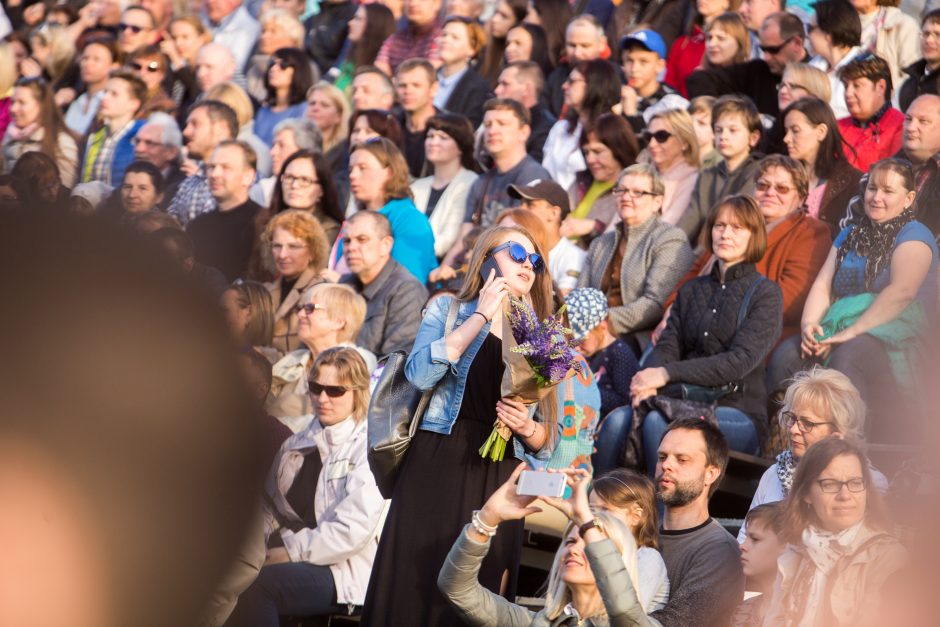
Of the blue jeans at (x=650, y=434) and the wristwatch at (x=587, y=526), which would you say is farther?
the blue jeans at (x=650, y=434)

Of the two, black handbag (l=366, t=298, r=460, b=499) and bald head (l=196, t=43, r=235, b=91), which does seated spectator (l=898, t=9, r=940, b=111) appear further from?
bald head (l=196, t=43, r=235, b=91)

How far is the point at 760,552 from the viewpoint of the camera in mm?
5258

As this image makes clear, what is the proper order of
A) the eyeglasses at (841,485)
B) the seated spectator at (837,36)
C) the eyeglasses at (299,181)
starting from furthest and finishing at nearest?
the eyeglasses at (299,181) < the seated spectator at (837,36) < the eyeglasses at (841,485)

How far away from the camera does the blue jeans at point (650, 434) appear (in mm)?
7102

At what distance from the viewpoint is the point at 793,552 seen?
4.90 metres

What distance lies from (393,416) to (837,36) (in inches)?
245

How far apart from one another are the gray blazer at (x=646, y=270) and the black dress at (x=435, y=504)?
3.43 m

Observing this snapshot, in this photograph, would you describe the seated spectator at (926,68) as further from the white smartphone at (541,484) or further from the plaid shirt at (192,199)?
the white smartphone at (541,484)

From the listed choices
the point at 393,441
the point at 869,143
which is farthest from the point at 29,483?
the point at 869,143

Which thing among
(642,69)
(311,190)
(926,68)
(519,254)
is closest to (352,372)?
(519,254)

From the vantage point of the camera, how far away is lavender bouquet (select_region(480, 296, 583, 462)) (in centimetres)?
470

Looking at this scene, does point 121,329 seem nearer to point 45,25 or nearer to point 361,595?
point 361,595

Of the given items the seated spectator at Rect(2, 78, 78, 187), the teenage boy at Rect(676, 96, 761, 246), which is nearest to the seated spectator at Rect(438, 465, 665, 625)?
the teenage boy at Rect(676, 96, 761, 246)

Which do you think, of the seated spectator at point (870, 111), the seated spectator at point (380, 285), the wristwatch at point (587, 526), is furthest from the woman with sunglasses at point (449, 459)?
the seated spectator at point (870, 111)
